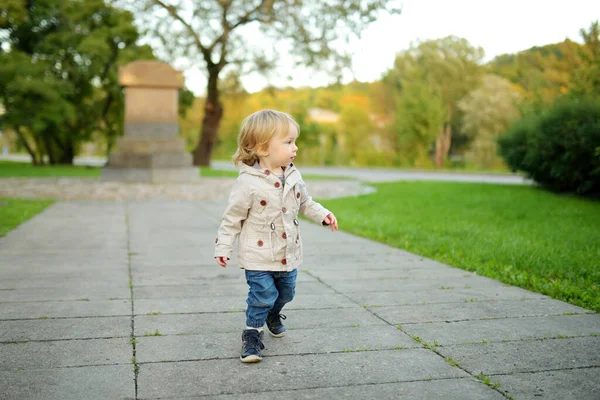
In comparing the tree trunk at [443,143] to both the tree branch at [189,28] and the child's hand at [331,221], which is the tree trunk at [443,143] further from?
the child's hand at [331,221]

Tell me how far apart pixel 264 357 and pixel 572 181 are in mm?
11459

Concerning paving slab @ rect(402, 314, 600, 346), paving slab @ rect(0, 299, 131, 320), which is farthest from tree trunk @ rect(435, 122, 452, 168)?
paving slab @ rect(0, 299, 131, 320)

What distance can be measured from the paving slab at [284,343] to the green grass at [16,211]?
5.47 m

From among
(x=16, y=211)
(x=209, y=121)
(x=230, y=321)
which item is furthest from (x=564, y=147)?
(x=209, y=121)

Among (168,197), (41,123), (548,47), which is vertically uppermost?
(548,47)

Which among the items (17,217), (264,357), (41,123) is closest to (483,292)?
(264,357)

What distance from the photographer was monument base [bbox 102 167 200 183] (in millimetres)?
19438

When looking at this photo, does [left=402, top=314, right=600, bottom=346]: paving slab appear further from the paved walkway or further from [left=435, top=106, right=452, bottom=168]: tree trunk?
[left=435, top=106, right=452, bottom=168]: tree trunk

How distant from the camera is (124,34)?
31438 millimetres

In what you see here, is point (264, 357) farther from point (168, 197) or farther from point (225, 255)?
point (168, 197)

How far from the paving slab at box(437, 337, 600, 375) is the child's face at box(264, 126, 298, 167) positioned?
A: 134cm

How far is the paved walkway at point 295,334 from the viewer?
305 centimetres

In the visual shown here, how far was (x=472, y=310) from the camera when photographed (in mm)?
4598

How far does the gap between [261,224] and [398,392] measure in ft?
4.06
